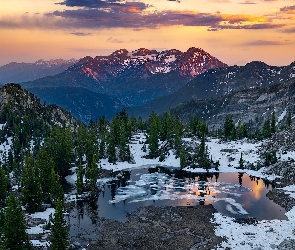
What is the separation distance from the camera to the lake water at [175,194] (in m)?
88.7

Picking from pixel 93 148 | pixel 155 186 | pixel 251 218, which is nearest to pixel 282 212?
pixel 251 218

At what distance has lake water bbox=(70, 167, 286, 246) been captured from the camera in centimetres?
8869

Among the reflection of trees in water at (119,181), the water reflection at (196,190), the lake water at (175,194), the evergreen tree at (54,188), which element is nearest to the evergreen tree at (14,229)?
the lake water at (175,194)

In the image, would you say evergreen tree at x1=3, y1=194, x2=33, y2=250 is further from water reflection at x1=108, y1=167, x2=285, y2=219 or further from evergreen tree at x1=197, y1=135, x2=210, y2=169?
evergreen tree at x1=197, y1=135, x2=210, y2=169

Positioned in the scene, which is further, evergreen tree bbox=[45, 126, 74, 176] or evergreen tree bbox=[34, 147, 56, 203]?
evergreen tree bbox=[45, 126, 74, 176]

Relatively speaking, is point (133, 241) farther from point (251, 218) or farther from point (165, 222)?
point (251, 218)

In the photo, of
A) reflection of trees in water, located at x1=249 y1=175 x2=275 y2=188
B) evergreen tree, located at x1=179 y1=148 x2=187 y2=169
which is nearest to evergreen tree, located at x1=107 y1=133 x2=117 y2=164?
evergreen tree, located at x1=179 y1=148 x2=187 y2=169

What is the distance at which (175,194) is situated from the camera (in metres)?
105

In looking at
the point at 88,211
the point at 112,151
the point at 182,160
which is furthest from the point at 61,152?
the point at 182,160

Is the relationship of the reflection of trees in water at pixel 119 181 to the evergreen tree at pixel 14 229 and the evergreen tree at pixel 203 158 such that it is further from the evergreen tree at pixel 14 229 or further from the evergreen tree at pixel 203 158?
the evergreen tree at pixel 14 229

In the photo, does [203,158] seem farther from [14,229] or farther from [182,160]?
[14,229]

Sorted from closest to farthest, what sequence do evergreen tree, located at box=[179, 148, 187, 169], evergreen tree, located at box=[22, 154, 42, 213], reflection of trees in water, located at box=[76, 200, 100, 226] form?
reflection of trees in water, located at box=[76, 200, 100, 226] → evergreen tree, located at box=[22, 154, 42, 213] → evergreen tree, located at box=[179, 148, 187, 169]

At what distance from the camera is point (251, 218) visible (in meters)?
85.1

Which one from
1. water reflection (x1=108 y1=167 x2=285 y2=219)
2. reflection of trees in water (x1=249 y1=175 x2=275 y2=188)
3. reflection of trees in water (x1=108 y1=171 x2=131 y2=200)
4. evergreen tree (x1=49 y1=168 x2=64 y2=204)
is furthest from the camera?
reflection of trees in water (x1=249 y1=175 x2=275 y2=188)
